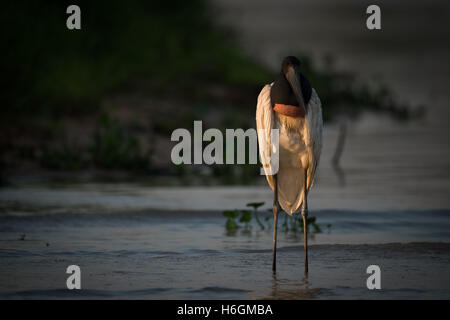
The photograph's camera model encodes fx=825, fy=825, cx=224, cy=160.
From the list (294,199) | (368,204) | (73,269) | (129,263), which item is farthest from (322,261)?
(368,204)

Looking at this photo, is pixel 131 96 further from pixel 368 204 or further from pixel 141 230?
pixel 141 230

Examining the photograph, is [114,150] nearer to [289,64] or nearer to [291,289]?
[289,64]

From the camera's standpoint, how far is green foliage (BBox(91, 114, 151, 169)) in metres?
14.7

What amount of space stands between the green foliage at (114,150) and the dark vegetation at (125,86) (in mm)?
20

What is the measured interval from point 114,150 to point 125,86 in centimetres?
828

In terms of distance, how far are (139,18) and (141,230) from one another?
54.5 feet

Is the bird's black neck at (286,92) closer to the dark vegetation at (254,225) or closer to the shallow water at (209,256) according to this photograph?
the shallow water at (209,256)

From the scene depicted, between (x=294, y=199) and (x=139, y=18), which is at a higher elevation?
(x=139, y=18)

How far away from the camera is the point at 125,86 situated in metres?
22.8

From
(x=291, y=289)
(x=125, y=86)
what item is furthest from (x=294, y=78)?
(x=125, y=86)

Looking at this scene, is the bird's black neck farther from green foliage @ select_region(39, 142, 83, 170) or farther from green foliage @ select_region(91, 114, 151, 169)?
green foliage @ select_region(39, 142, 83, 170)

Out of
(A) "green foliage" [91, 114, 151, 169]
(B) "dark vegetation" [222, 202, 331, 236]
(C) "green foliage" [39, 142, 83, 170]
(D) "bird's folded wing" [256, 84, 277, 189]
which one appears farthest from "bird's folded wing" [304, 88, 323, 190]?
(C) "green foliage" [39, 142, 83, 170]

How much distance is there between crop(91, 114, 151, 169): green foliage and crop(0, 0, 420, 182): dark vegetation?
20mm

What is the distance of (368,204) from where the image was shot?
11328 millimetres
